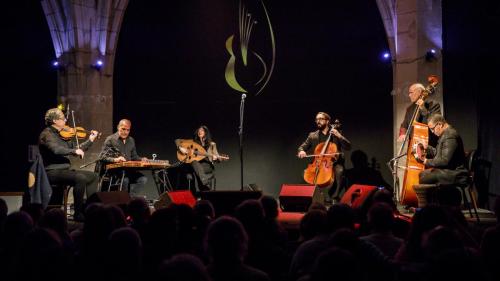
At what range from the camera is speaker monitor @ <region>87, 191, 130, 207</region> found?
6.49 metres

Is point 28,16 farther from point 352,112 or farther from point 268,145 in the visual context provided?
point 352,112

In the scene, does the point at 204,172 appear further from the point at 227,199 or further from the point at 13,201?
the point at 227,199

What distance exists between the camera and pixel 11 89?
11031mm

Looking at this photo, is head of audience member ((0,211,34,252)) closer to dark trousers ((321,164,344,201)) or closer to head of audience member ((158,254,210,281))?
head of audience member ((158,254,210,281))

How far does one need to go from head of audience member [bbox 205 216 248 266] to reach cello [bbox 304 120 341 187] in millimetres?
6151

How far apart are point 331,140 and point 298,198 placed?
2.41 meters

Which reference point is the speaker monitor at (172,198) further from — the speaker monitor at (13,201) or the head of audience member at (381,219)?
the head of audience member at (381,219)

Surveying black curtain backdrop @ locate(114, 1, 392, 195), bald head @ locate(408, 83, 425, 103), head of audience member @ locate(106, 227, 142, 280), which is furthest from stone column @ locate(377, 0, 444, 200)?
head of audience member @ locate(106, 227, 142, 280)

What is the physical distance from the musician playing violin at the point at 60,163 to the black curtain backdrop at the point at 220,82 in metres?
3.41

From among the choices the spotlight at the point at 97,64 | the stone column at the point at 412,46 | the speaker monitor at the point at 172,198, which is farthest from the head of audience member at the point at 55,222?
the spotlight at the point at 97,64

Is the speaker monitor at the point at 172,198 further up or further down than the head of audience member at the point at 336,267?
further down

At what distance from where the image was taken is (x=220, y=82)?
11070 millimetres

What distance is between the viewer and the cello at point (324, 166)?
29.3 ft

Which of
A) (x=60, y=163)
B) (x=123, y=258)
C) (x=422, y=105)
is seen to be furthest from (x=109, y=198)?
(x=422, y=105)
